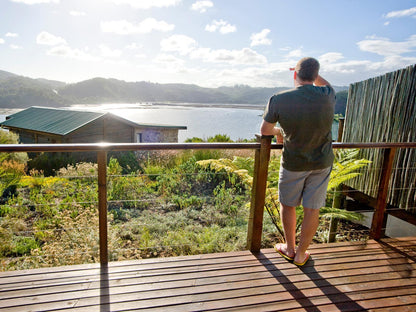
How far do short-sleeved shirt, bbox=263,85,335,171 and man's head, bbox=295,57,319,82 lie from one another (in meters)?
0.08

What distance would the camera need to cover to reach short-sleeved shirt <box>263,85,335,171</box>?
1.90 metres

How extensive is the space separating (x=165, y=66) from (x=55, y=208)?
59252 mm

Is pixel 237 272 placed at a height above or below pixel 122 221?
above

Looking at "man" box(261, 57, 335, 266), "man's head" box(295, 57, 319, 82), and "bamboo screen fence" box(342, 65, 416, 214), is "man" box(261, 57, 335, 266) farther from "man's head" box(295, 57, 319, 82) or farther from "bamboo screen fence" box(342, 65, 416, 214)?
"bamboo screen fence" box(342, 65, 416, 214)

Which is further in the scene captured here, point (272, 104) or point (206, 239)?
point (206, 239)

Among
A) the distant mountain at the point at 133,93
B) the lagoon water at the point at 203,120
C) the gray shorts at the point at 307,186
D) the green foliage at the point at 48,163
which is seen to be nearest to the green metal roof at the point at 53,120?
the lagoon water at the point at 203,120

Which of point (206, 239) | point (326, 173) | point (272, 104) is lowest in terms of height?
point (206, 239)

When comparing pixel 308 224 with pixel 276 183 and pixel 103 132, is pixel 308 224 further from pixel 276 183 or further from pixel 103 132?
pixel 103 132

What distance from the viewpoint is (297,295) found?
77.7 inches

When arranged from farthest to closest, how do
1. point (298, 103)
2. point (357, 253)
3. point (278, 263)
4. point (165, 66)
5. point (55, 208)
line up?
point (165, 66), point (55, 208), point (357, 253), point (278, 263), point (298, 103)

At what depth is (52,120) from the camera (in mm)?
18047

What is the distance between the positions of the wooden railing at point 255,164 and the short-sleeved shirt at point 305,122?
388mm

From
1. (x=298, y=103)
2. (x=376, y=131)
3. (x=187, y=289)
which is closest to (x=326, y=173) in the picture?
(x=298, y=103)

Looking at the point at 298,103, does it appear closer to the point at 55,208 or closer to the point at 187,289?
the point at 187,289
